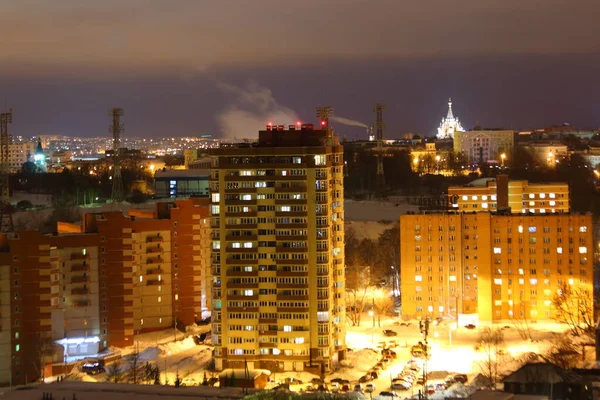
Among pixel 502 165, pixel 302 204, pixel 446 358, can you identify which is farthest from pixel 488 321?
pixel 502 165

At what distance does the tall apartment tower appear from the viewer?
14492mm

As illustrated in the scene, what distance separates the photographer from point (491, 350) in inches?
599

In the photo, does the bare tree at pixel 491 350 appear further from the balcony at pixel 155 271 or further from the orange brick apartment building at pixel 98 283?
the balcony at pixel 155 271

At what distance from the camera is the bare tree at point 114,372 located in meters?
13.7

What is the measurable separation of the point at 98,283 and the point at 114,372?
7.08 feet

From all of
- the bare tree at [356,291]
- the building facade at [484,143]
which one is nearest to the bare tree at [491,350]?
the bare tree at [356,291]

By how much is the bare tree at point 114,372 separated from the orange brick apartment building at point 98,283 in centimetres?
76

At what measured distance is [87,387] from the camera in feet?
38.2

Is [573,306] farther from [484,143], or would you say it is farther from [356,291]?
[484,143]

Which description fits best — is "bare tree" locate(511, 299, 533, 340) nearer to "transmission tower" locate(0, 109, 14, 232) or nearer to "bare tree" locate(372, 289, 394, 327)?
"bare tree" locate(372, 289, 394, 327)

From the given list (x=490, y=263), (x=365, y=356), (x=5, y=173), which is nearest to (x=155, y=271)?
(x=365, y=356)

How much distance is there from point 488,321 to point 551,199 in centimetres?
699

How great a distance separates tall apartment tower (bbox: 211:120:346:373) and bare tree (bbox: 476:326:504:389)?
6.38 feet

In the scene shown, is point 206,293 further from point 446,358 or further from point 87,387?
point 87,387
